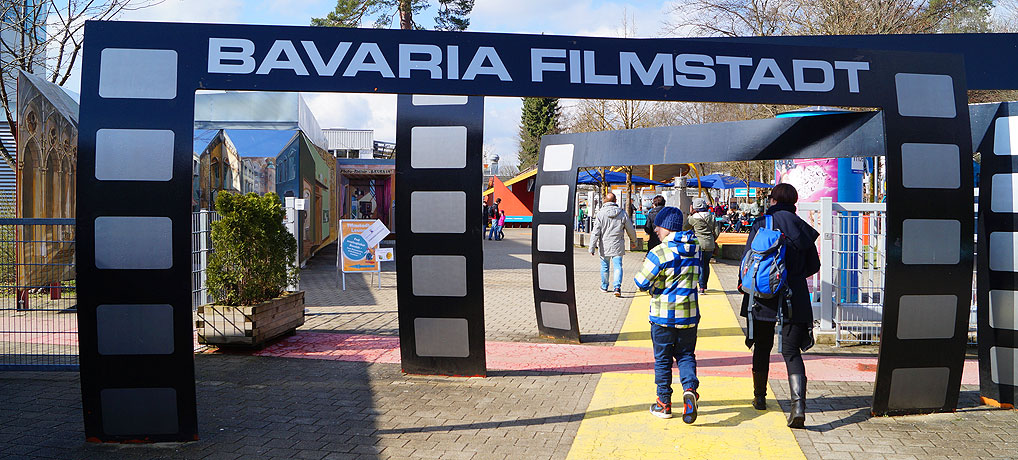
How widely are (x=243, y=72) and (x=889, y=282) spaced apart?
461 cm

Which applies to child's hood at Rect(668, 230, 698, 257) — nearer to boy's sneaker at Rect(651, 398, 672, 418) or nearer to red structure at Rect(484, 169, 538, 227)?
boy's sneaker at Rect(651, 398, 672, 418)

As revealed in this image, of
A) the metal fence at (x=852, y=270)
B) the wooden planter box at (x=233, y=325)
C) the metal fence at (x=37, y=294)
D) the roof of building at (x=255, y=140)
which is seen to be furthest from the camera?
the roof of building at (x=255, y=140)

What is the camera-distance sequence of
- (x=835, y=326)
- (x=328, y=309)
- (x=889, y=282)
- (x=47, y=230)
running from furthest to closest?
(x=328, y=309) < (x=835, y=326) < (x=47, y=230) < (x=889, y=282)

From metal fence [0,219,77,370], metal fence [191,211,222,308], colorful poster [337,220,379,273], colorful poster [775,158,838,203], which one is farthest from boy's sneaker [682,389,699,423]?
colorful poster [337,220,379,273]

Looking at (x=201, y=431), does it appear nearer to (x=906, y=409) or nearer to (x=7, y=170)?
(x=906, y=409)

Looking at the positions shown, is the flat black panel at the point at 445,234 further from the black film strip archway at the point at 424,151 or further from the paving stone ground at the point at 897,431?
the paving stone ground at the point at 897,431

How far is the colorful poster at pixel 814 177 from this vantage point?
37.9ft

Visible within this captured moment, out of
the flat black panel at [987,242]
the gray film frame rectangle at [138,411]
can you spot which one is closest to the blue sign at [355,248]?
the gray film frame rectangle at [138,411]

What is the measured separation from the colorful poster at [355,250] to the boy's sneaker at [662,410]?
8476mm

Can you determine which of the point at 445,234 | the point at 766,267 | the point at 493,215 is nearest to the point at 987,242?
the point at 766,267

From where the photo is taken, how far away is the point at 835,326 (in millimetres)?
8398

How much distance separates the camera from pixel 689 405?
539cm

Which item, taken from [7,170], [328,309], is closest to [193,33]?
[328,309]

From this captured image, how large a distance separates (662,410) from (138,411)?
3497mm
